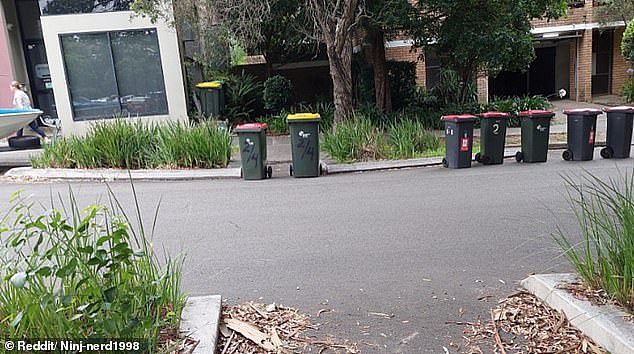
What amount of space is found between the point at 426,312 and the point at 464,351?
2.02ft

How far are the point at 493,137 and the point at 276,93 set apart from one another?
9.53 meters

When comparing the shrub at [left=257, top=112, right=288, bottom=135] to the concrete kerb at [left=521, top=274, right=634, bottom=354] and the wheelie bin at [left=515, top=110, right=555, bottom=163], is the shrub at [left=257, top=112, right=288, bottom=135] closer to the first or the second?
the wheelie bin at [left=515, top=110, right=555, bottom=163]

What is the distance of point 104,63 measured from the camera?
15.1 m

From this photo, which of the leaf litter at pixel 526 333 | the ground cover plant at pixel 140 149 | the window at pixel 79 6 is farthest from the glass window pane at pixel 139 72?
the leaf litter at pixel 526 333

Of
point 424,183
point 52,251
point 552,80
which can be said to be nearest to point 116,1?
point 424,183

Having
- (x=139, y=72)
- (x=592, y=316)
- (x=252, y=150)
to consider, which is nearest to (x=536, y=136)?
(x=252, y=150)

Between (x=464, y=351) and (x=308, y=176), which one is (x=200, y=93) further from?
(x=464, y=351)

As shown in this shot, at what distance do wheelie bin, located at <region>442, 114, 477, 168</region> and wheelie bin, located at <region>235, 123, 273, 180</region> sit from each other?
376 centimetres

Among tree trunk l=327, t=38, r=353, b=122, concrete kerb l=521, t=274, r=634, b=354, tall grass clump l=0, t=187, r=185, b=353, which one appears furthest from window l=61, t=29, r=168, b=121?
concrete kerb l=521, t=274, r=634, b=354

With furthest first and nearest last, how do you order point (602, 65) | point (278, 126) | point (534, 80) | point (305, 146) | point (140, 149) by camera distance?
point (534, 80), point (602, 65), point (278, 126), point (140, 149), point (305, 146)

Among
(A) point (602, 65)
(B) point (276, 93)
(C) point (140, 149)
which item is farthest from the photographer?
(A) point (602, 65)

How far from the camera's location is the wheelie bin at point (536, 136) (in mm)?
10266

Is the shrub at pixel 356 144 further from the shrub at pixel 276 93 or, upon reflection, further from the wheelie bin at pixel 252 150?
the shrub at pixel 276 93

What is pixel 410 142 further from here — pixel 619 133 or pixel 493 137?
pixel 619 133
